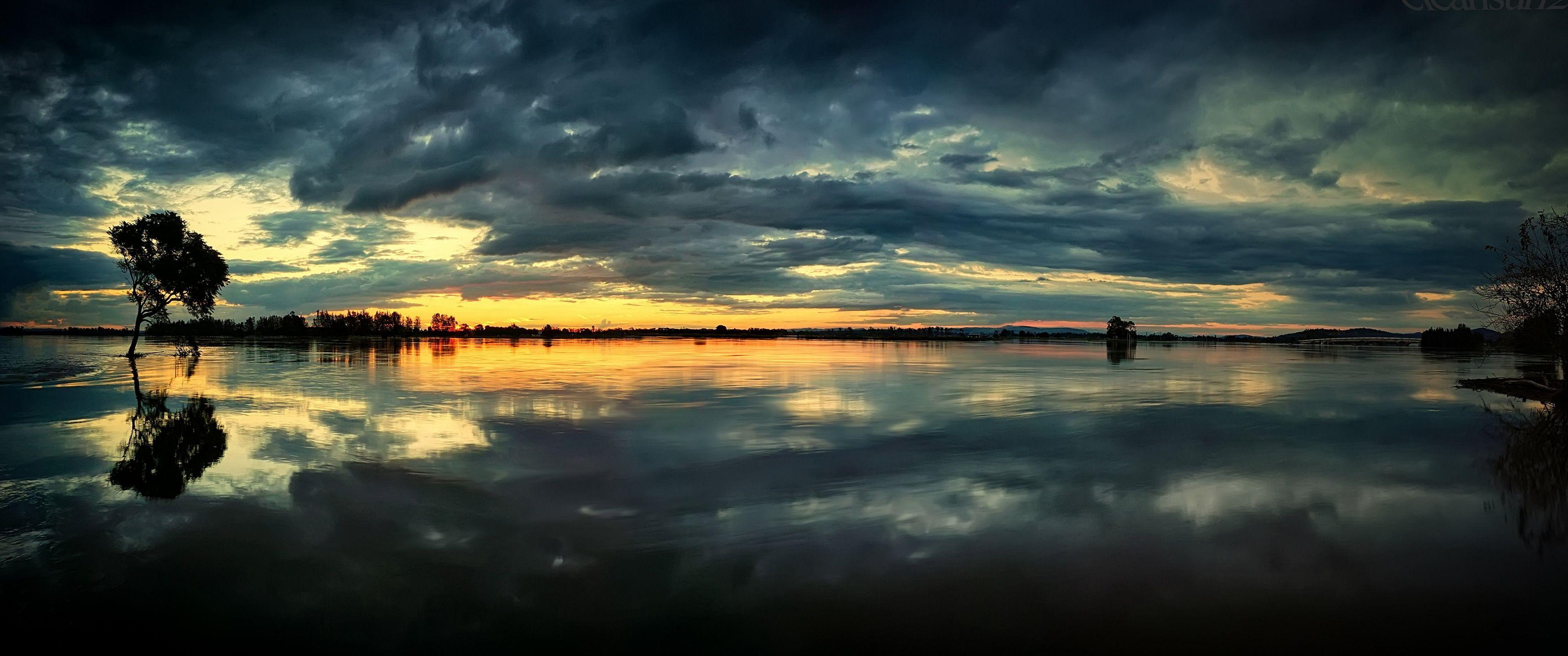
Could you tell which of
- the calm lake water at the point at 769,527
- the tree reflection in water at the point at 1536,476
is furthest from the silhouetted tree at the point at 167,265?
the tree reflection in water at the point at 1536,476

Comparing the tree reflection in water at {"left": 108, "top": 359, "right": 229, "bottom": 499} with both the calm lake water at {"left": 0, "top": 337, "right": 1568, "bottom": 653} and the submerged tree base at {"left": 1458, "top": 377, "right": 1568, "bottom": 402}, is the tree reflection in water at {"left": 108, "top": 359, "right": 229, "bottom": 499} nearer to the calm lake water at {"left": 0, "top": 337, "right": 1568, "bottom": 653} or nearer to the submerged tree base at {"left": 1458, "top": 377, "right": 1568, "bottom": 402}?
the calm lake water at {"left": 0, "top": 337, "right": 1568, "bottom": 653}

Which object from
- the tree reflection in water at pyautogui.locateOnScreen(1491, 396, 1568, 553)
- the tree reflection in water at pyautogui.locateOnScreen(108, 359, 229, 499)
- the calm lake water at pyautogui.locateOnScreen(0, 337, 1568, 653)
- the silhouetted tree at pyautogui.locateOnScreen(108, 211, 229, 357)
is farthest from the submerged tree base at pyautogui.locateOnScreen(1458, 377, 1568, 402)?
the silhouetted tree at pyautogui.locateOnScreen(108, 211, 229, 357)

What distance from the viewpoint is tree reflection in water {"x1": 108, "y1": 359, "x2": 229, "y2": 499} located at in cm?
1107

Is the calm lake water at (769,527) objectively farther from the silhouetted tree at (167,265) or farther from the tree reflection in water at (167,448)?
the silhouetted tree at (167,265)

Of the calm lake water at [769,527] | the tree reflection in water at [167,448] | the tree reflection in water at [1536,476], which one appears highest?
the tree reflection in water at [167,448]

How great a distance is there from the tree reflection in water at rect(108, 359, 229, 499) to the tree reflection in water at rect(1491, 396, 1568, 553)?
→ 19511 millimetres

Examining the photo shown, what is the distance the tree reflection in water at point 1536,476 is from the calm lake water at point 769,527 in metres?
0.10

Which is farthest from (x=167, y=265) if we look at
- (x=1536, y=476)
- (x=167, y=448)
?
(x=1536, y=476)

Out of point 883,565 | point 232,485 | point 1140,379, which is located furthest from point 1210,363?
point 232,485

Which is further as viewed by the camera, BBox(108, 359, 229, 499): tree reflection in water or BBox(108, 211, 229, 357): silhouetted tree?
BBox(108, 211, 229, 357): silhouetted tree

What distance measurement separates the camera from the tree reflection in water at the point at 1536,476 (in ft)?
32.1

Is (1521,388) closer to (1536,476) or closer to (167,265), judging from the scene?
(1536,476)

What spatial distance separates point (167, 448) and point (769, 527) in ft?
43.1

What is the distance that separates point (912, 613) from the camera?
21.3ft
